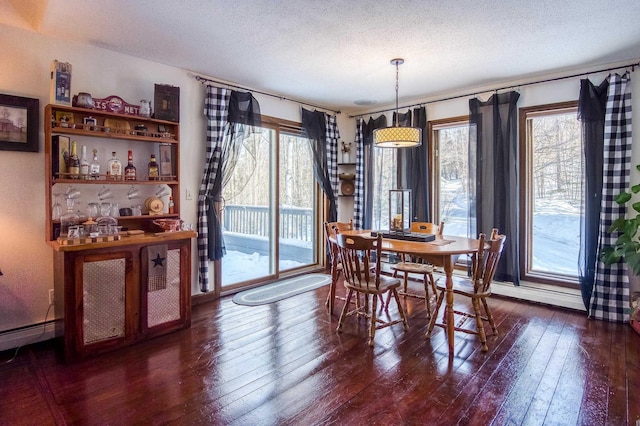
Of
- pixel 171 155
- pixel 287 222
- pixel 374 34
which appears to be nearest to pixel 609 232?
pixel 374 34

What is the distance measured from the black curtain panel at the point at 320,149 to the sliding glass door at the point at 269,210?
12 centimetres

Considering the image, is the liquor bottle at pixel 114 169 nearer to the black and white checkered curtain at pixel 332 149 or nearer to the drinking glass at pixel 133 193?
the drinking glass at pixel 133 193

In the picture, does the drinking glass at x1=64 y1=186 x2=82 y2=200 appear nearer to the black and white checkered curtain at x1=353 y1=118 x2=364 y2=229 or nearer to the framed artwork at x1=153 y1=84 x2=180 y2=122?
the framed artwork at x1=153 y1=84 x2=180 y2=122

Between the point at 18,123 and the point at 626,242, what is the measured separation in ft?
15.9

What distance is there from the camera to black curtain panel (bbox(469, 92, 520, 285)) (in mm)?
3842

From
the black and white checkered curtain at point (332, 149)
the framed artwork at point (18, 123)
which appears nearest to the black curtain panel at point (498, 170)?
the black and white checkered curtain at point (332, 149)

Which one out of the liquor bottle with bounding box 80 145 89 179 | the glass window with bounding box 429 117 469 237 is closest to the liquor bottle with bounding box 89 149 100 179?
the liquor bottle with bounding box 80 145 89 179

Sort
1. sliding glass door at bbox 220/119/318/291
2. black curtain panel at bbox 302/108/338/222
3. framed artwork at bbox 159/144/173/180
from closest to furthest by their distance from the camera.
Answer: framed artwork at bbox 159/144/173/180 < sliding glass door at bbox 220/119/318/291 < black curtain panel at bbox 302/108/338/222

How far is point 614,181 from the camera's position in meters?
3.21

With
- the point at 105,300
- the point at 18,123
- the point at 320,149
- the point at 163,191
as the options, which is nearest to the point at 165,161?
the point at 163,191

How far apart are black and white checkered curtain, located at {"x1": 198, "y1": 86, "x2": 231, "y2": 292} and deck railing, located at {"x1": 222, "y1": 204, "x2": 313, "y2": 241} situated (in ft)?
1.24

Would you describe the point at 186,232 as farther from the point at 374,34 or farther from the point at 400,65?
the point at 400,65

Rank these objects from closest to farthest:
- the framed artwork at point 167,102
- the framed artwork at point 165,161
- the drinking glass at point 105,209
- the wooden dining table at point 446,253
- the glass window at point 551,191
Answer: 1. the wooden dining table at point 446,253
2. the drinking glass at point 105,209
3. the framed artwork at point 167,102
4. the framed artwork at point 165,161
5. the glass window at point 551,191

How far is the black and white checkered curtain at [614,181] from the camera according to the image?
3182 millimetres
